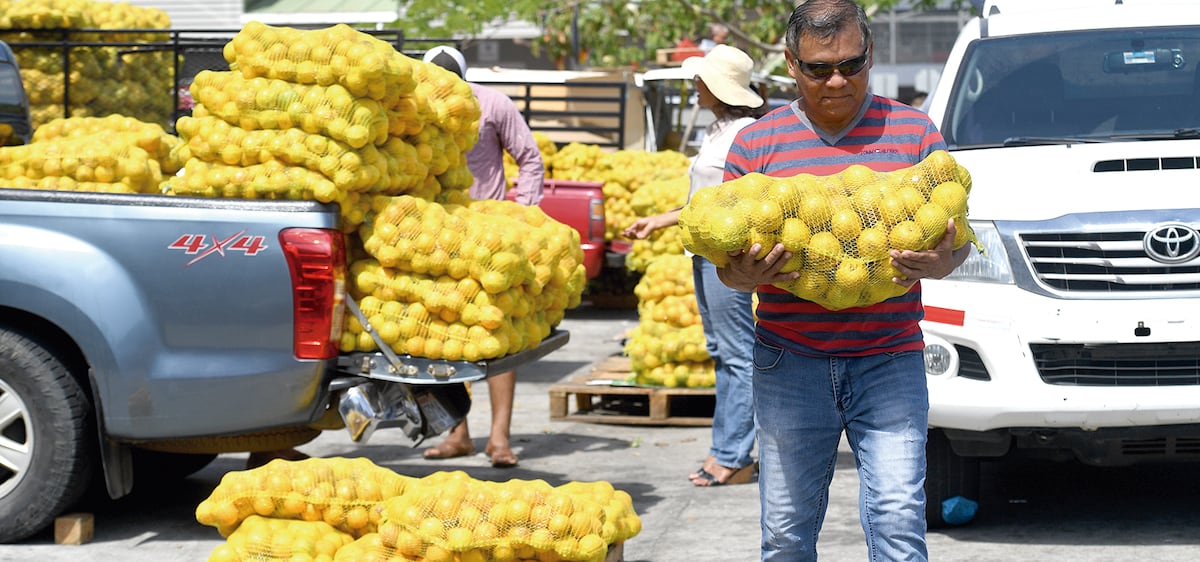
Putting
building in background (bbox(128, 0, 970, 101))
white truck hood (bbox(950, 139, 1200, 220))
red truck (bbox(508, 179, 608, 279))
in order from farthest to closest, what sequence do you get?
building in background (bbox(128, 0, 970, 101)) → red truck (bbox(508, 179, 608, 279)) → white truck hood (bbox(950, 139, 1200, 220))

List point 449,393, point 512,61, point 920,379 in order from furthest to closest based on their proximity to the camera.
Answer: point 512,61, point 449,393, point 920,379

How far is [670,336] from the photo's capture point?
942 cm

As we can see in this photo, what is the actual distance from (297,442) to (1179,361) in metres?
3.67

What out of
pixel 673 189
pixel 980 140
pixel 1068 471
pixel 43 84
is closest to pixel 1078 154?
pixel 980 140

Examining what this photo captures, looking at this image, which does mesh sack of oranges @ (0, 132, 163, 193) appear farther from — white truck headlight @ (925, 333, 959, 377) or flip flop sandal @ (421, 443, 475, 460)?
white truck headlight @ (925, 333, 959, 377)

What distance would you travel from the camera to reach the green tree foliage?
2181 centimetres

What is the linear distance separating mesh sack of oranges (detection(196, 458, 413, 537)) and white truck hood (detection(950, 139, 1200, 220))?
2.65 m

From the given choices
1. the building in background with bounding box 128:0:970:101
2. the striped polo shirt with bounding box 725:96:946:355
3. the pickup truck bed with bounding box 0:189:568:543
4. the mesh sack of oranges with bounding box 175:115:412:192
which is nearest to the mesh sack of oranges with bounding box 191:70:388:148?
the mesh sack of oranges with bounding box 175:115:412:192

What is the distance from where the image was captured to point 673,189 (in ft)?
44.3

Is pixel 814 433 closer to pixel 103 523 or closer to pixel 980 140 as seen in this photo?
pixel 980 140

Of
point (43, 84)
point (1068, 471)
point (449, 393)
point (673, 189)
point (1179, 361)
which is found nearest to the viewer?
point (1179, 361)

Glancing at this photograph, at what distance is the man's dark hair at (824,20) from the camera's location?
405 cm

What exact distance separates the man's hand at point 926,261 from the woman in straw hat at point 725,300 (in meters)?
3.21

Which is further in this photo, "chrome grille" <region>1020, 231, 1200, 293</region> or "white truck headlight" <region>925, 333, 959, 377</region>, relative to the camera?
"white truck headlight" <region>925, 333, 959, 377</region>
